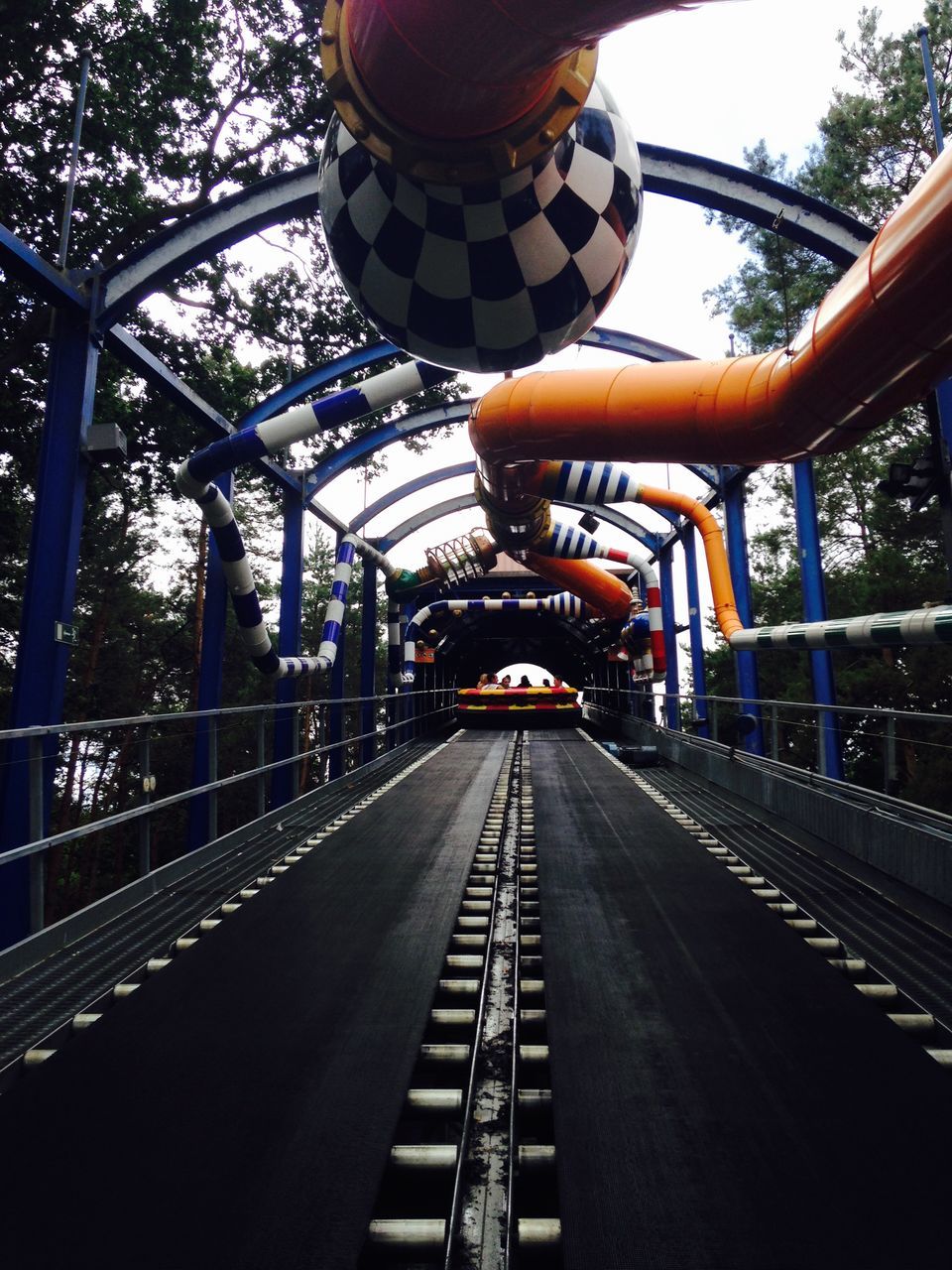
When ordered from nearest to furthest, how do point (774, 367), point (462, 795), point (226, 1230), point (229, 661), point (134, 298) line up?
point (226, 1230) < point (774, 367) < point (134, 298) < point (462, 795) < point (229, 661)

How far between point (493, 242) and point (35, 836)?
344cm

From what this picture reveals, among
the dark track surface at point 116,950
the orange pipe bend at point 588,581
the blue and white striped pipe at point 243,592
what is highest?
the orange pipe bend at point 588,581

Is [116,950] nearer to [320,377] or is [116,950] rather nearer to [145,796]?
[145,796]

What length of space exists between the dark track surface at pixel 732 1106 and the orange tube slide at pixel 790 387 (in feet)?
9.38

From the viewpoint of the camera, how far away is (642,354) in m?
10.4

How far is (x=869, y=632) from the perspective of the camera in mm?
5664

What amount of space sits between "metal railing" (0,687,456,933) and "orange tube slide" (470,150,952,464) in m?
3.34

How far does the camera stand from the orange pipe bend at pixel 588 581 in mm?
15025

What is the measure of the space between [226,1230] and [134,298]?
273 inches

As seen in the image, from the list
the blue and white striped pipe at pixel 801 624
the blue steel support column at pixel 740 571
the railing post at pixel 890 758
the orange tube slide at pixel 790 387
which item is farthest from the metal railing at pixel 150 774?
the blue steel support column at pixel 740 571

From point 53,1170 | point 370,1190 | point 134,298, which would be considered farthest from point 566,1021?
point 134,298

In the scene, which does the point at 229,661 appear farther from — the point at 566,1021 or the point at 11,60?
the point at 566,1021

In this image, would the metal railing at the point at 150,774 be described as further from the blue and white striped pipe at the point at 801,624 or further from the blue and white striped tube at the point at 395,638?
the blue and white striped pipe at the point at 801,624

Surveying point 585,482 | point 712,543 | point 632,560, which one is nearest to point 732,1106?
point 585,482
